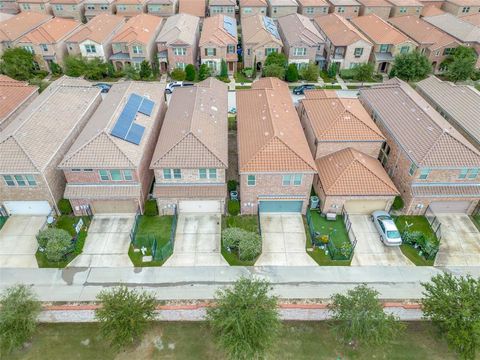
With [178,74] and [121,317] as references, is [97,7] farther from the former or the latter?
[121,317]

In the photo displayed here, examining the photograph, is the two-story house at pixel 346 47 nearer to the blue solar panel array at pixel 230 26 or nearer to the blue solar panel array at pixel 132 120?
the blue solar panel array at pixel 230 26

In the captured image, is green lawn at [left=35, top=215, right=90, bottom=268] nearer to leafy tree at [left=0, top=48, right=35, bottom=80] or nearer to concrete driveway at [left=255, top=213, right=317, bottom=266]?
concrete driveway at [left=255, top=213, right=317, bottom=266]

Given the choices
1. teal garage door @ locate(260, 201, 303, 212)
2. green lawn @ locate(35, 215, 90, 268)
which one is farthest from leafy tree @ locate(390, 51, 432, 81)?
green lawn @ locate(35, 215, 90, 268)

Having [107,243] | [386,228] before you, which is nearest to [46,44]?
[107,243]

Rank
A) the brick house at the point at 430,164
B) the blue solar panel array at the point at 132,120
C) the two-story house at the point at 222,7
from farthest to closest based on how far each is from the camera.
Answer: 1. the two-story house at the point at 222,7
2. the blue solar panel array at the point at 132,120
3. the brick house at the point at 430,164

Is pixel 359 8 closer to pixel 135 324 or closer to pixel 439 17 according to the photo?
pixel 439 17

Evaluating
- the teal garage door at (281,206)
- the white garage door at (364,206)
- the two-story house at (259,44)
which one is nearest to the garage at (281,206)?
the teal garage door at (281,206)

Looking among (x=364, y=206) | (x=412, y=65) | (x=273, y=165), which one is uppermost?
(x=273, y=165)
